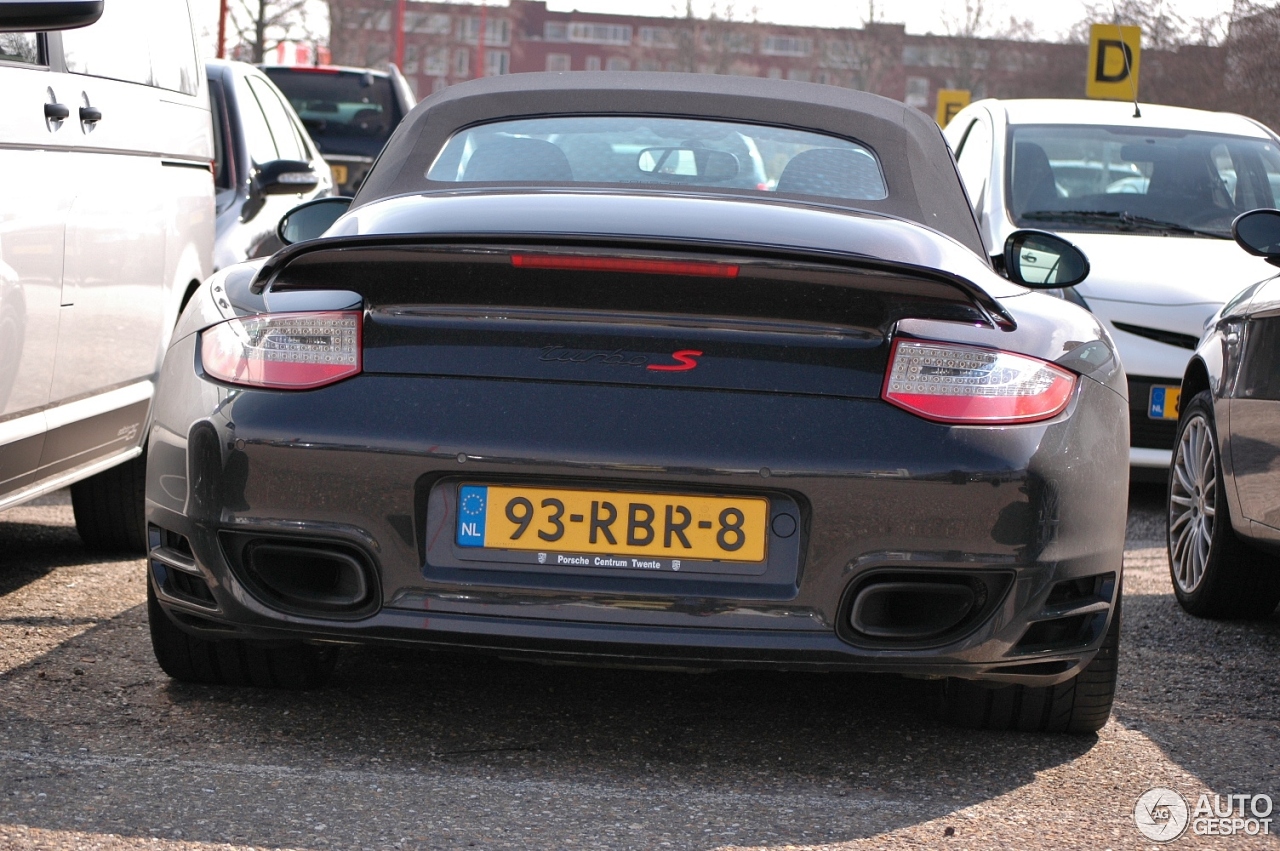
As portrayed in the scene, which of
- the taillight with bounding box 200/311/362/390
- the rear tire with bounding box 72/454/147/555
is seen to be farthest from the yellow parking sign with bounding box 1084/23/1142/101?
the taillight with bounding box 200/311/362/390

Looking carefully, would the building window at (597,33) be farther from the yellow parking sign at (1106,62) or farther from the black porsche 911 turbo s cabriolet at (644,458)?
the black porsche 911 turbo s cabriolet at (644,458)

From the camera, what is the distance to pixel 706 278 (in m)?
3.11

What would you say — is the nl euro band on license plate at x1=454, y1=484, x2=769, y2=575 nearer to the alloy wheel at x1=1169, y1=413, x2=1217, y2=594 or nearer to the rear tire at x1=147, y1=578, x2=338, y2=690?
the rear tire at x1=147, y1=578, x2=338, y2=690

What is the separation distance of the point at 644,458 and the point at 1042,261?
5.43ft

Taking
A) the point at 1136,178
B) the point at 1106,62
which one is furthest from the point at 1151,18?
the point at 1136,178

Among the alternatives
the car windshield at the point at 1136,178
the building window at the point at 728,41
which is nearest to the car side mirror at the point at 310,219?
the car windshield at the point at 1136,178

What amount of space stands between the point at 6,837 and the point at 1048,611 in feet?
6.12

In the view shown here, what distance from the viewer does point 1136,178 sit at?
8703 mm

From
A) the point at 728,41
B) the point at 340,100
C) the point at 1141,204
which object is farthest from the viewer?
the point at 728,41

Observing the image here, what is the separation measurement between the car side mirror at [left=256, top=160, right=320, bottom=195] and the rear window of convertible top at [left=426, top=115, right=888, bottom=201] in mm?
3880

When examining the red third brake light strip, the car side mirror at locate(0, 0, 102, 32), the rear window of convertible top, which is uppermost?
the car side mirror at locate(0, 0, 102, 32)

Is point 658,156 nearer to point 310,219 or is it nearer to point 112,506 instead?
point 310,219

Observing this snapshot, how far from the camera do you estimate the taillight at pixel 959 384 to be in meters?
3.12

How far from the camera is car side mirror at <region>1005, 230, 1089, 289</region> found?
Answer: 4.20 m
